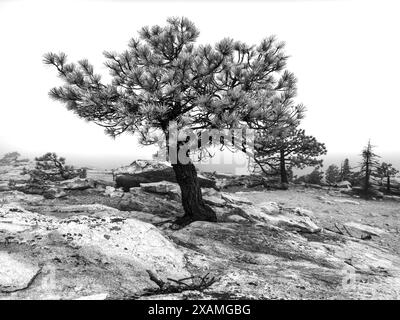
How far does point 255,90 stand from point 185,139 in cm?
277

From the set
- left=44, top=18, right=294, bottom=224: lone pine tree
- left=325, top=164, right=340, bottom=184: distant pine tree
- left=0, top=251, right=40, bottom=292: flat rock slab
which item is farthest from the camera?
left=325, top=164, right=340, bottom=184: distant pine tree

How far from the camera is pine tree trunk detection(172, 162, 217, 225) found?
9.61m

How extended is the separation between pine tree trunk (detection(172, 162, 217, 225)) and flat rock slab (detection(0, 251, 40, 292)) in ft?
17.0

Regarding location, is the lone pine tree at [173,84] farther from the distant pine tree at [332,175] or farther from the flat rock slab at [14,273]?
the distant pine tree at [332,175]

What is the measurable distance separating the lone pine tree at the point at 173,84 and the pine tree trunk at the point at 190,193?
1.09 meters

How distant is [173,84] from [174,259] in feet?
14.8

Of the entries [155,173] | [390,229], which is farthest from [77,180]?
[390,229]

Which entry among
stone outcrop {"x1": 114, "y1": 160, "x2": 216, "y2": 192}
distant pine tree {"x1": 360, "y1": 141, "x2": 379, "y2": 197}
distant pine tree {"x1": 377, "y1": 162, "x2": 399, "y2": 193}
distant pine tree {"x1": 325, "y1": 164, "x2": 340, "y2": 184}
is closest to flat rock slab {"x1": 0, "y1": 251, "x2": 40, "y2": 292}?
stone outcrop {"x1": 114, "y1": 160, "x2": 216, "y2": 192}

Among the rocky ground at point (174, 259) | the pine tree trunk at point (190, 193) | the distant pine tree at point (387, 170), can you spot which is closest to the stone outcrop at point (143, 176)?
the rocky ground at point (174, 259)

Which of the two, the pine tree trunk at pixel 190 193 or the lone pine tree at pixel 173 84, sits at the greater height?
the lone pine tree at pixel 173 84

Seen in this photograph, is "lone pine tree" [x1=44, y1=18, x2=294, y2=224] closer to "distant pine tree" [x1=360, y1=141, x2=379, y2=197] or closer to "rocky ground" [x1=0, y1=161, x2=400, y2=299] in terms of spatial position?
"rocky ground" [x1=0, y1=161, x2=400, y2=299]

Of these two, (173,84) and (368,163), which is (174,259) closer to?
(173,84)

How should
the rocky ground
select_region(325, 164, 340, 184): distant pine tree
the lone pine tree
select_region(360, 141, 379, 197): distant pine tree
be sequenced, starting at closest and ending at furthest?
1. the rocky ground
2. the lone pine tree
3. select_region(360, 141, 379, 197): distant pine tree
4. select_region(325, 164, 340, 184): distant pine tree

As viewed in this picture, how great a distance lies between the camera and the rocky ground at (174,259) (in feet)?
16.5
